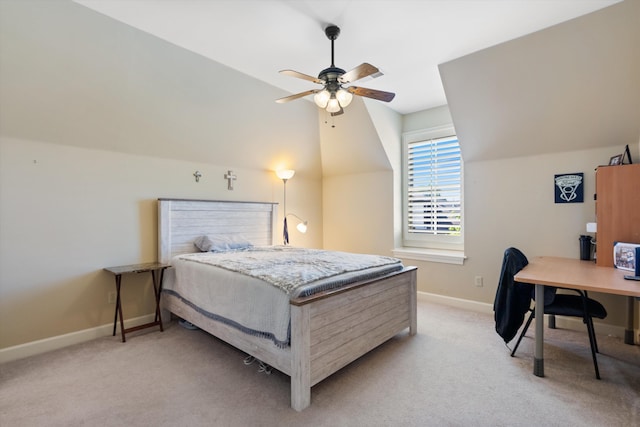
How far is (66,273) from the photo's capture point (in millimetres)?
2930

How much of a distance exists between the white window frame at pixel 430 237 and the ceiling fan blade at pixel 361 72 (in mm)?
2513

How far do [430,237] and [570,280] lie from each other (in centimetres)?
245

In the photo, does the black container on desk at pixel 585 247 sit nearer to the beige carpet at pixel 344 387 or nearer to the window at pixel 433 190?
the beige carpet at pixel 344 387

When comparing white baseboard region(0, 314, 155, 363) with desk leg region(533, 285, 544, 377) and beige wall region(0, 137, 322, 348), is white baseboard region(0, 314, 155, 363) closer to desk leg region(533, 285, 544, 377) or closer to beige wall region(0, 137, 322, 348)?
beige wall region(0, 137, 322, 348)

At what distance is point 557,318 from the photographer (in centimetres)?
333

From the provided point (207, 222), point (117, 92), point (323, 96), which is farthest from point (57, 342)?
point (323, 96)

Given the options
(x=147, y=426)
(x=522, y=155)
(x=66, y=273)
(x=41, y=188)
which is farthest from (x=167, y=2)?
(x=522, y=155)

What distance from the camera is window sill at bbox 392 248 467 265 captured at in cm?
404

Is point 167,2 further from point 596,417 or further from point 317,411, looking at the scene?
point 596,417

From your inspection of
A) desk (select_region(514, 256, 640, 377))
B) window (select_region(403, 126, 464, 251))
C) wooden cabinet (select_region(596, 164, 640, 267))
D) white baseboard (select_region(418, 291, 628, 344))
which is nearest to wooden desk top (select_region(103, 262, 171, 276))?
desk (select_region(514, 256, 640, 377))

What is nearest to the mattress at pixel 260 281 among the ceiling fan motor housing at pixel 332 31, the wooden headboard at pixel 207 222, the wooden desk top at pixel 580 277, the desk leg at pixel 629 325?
the wooden headboard at pixel 207 222

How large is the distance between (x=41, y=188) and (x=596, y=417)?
4548 millimetres

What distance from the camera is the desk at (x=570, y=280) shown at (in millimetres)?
2012

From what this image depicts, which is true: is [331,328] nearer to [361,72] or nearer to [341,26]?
[361,72]
